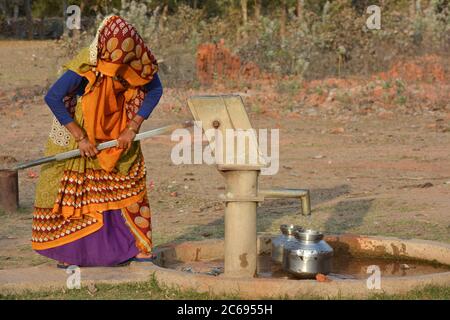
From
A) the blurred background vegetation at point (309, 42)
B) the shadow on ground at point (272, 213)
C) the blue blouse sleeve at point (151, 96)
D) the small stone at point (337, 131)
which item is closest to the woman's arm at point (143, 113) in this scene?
the blue blouse sleeve at point (151, 96)

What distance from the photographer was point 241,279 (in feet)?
15.4

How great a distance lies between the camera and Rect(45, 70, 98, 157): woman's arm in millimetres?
5031

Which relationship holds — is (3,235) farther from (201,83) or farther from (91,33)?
(91,33)

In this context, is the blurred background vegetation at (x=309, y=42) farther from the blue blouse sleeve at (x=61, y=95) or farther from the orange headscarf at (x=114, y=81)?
the blue blouse sleeve at (x=61, y=95)

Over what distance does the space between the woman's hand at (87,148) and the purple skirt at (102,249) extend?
0.34m

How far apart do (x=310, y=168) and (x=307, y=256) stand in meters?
4.65

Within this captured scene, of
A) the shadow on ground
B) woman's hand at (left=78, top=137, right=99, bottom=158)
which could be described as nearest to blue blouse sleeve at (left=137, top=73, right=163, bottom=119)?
woman's hand at (left=78, top=137, right=99, bottom=158)

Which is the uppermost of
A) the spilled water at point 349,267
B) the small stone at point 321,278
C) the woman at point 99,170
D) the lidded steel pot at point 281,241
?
the woman at point 99,170

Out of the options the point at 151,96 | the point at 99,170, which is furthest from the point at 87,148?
the point at 151,96

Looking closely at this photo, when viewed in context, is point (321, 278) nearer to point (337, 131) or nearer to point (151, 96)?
point (151, 96)

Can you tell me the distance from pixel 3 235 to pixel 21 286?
1980 mm

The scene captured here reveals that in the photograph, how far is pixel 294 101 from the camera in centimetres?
1326

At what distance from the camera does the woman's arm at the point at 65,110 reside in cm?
503
